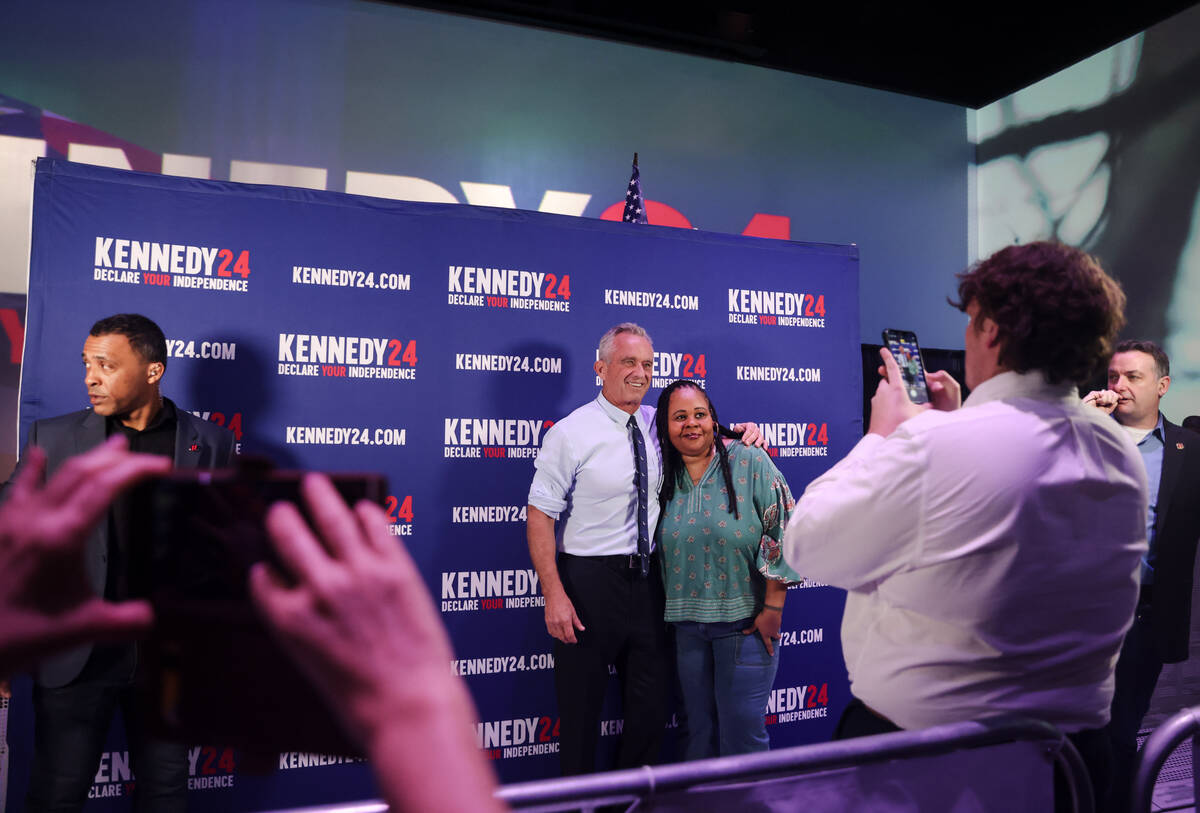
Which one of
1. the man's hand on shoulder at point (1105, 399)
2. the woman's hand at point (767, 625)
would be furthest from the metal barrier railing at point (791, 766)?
the man's hand on shoulder at point (1105, 399)

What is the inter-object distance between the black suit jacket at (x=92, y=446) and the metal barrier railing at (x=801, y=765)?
1.94 meters

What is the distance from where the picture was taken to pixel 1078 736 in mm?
1293

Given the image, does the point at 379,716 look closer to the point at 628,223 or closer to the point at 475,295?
the point at 475,295

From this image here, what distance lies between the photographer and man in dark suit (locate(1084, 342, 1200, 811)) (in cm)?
299

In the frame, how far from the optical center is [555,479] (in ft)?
10.4

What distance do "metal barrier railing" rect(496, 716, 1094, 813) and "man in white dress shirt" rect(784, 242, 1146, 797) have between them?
0.17 feet

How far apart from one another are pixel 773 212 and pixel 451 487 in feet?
10.2

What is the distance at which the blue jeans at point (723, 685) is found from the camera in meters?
2.87

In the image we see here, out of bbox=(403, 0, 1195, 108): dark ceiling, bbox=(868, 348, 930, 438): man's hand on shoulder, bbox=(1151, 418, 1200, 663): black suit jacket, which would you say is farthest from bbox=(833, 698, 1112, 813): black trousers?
bbox=(403, 0, 1195, 108): dark ceiling

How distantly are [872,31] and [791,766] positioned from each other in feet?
16.8

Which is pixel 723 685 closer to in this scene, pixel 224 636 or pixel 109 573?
pixel 109 573

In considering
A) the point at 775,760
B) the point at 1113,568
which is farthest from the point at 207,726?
the point at 1113,568

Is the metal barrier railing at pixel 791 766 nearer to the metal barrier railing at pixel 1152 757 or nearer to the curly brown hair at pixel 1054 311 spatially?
the metal barrier railing at pixel 1152 757

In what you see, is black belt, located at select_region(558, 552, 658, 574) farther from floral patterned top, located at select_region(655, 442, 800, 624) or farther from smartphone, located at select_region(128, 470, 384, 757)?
smartphone, located at select_region(128, 470, 384, 757)
